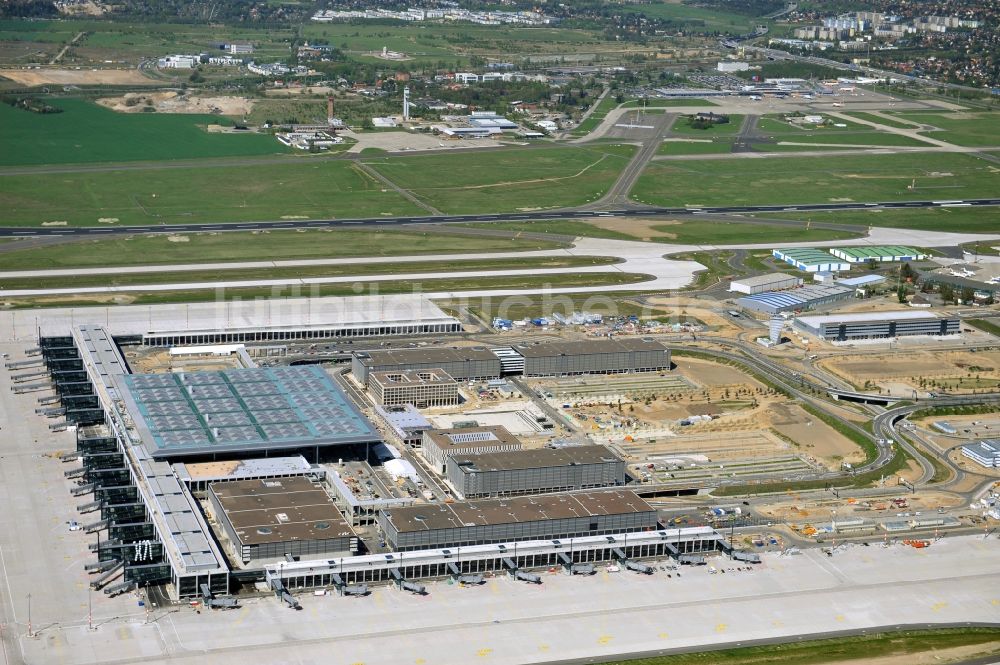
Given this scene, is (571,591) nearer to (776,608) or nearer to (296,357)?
(776,608)

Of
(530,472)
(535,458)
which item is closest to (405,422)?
(535,458)

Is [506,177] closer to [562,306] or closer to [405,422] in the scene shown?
[562,306]

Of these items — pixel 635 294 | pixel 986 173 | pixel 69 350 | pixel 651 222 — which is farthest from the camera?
pixel 986 173

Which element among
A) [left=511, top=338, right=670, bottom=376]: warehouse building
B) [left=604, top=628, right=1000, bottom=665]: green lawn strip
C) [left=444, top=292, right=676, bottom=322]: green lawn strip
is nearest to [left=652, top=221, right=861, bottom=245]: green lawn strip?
[left=444, top=292, right=676, bottom=322]: green lawn strip

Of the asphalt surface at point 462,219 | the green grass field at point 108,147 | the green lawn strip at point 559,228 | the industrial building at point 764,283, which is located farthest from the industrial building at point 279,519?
the green grass field at point 108,147

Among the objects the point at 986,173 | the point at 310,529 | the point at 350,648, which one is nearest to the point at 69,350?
the point at 310,529
